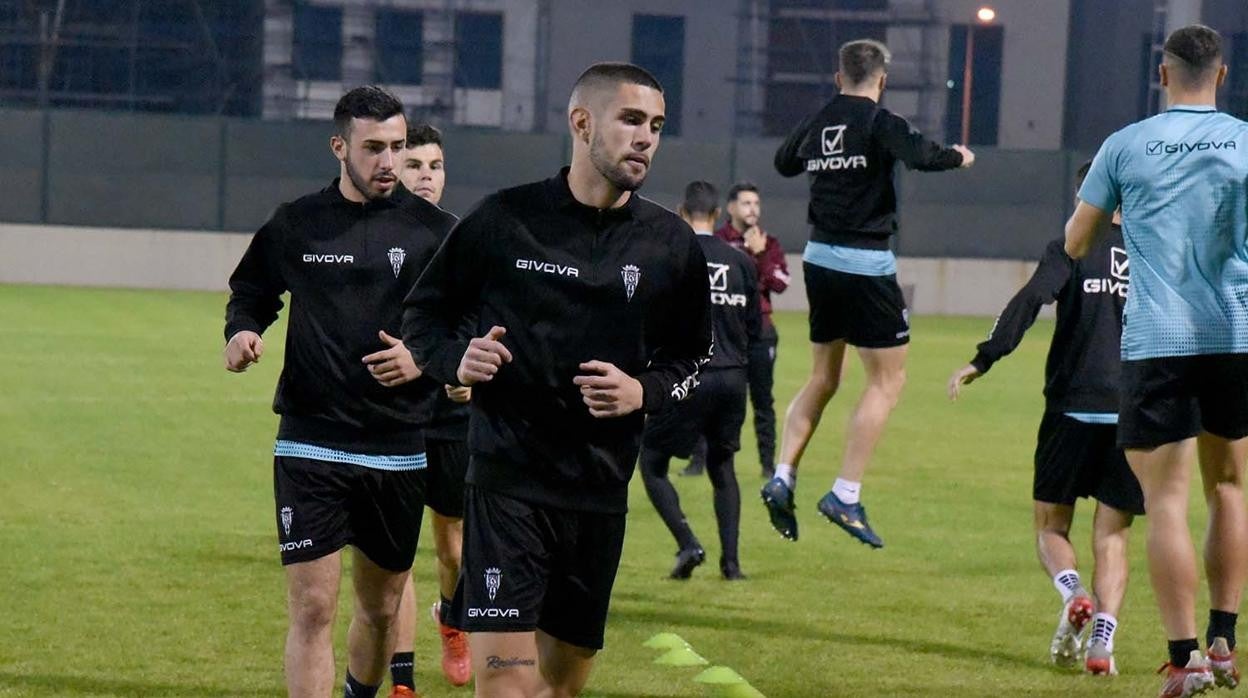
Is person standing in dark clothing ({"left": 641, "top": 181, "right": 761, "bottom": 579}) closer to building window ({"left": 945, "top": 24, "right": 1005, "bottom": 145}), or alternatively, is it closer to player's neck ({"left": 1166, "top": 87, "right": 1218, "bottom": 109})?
player's neck ({"left": 1166, "top": 87, "right": 1218, "bottom": 109})

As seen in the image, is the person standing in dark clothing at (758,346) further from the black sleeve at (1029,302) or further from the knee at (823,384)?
the black sleeve at (1029,302)

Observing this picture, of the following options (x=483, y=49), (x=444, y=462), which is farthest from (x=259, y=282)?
(x=483, y=49)

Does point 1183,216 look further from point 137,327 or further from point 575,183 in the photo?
point 137,327

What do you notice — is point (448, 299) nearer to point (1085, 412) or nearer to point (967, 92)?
point (1085, 412)

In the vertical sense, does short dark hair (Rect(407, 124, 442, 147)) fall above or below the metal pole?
below

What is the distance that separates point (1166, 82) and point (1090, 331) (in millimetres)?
1841

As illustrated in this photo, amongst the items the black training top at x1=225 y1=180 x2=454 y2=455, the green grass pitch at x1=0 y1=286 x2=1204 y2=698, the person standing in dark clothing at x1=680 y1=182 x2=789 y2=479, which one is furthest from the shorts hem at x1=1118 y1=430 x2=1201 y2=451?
the person standing in dark clothing at x1=680 y1=182 x2=789 y2=479

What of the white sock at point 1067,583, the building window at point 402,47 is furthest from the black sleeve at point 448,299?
the building window at point 402,47

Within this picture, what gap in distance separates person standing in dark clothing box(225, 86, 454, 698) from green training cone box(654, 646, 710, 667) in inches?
73.7

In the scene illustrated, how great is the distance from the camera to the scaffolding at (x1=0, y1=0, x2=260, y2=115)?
45.5 m

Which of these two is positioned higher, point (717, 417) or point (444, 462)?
point (444, 462)

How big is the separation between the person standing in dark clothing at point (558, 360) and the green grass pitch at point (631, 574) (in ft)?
9.12

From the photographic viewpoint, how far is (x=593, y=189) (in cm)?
598

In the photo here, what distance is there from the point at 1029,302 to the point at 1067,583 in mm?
1271
